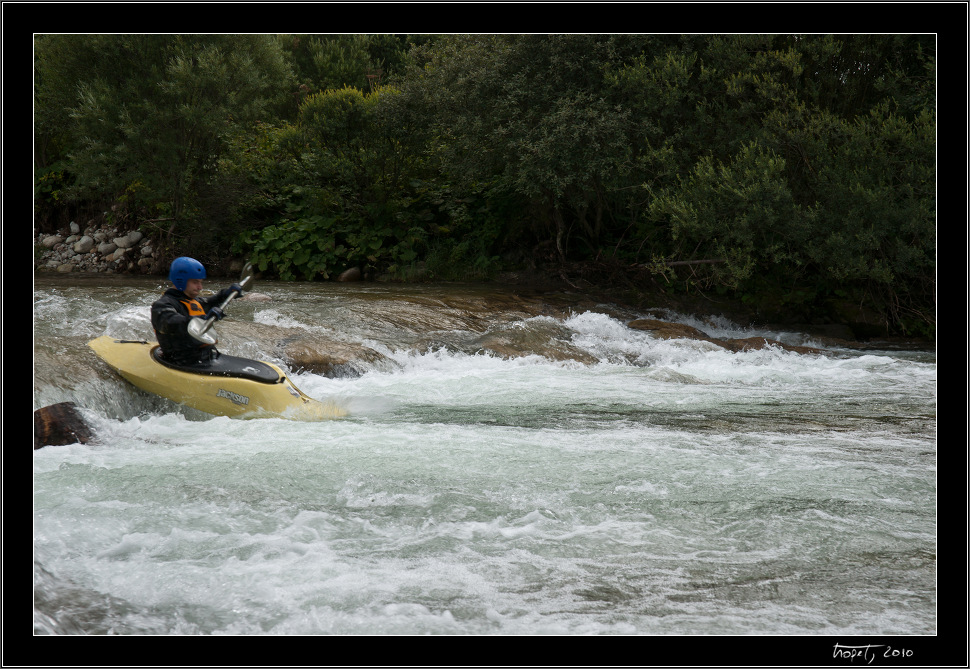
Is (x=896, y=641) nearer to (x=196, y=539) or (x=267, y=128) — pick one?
(x=196, y=539)

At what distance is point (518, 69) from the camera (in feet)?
41.3

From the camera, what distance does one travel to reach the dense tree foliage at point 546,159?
441 inches

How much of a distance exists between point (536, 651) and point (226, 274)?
1512 cm

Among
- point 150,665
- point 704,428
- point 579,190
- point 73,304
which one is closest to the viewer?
point 150,665

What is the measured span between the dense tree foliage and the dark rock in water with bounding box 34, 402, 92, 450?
848 centimetres

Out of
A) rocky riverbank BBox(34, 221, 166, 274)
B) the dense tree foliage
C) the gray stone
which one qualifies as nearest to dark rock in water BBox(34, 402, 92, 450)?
the dense tree foliage

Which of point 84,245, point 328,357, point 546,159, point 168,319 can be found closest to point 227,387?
point 168,319

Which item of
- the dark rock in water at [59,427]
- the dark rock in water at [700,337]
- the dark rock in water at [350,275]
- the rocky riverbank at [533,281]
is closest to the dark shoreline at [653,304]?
the rocky riverbank at [533,281]

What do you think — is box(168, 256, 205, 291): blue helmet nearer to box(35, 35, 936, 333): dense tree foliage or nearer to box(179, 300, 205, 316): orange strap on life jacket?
box(179, 300, 205, 316): orange strap on life jacket

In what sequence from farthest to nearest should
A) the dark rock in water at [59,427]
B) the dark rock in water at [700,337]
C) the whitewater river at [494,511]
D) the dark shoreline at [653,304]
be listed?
the dark shoreline at [653,304] < the dark rock in water at [700,337] < the dark rock in water at [59,427] < the whitewater river at [494,511]

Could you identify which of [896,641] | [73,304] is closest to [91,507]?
[896,641]

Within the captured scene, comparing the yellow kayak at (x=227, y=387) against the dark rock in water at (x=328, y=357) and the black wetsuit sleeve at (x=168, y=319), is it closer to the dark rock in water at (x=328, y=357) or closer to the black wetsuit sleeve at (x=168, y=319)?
the black wetsuit sleeve at (x=168, y=319)

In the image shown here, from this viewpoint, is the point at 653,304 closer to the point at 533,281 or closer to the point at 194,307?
the point at 533,281

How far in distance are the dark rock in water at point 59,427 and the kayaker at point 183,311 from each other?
92 cm
